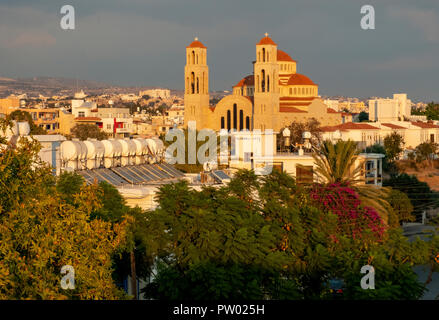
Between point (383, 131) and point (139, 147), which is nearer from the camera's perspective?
point (139, 147)

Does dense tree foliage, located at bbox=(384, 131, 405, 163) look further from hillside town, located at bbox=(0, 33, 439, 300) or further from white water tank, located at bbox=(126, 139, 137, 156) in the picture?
white water tank, located at bbox=(126, 139, 137, 156)

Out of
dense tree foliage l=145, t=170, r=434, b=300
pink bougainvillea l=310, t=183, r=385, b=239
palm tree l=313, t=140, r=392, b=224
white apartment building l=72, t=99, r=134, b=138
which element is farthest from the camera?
white apartment building l=72, t=99, r=134, b=138

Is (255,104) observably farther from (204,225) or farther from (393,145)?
(204,225)

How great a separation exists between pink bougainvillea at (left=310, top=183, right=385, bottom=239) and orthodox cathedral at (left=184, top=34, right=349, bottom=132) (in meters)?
75.4

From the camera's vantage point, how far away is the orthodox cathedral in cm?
9662

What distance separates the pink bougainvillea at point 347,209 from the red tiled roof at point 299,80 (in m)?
88.3

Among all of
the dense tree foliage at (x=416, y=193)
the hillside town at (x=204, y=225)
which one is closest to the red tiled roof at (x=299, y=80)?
the dense tree foliage at (x=416, y=193)

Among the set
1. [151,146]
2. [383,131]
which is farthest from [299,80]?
[151,146]

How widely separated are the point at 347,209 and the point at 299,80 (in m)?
90.2

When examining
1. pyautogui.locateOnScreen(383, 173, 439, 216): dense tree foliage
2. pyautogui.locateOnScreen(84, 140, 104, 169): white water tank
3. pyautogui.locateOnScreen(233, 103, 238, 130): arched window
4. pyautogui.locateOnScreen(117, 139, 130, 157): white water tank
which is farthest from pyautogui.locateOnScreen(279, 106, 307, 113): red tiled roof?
pyautogui.locateOnScreen(84, 140, 104, 169): white water tank

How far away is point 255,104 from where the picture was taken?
97.0 metres

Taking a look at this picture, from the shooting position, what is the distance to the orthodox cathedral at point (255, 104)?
317 feet
